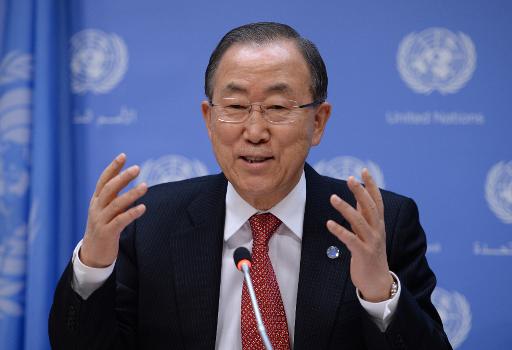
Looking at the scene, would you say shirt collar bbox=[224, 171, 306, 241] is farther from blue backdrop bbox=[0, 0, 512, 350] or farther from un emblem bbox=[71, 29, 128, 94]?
un emblem bbox=[71, 29, 128, 94]

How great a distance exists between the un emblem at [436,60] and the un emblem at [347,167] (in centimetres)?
44

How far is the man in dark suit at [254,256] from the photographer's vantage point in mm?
1598

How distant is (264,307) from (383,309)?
1.16ft

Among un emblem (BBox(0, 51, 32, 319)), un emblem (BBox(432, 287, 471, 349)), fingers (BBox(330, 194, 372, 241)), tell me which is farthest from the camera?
un emblem (BBox(432, 287, 471, 349))

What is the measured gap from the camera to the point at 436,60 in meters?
3.02

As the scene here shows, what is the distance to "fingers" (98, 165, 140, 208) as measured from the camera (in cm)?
146

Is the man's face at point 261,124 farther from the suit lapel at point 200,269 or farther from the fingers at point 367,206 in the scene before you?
the fingers at point 367,206

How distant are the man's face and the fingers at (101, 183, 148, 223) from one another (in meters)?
0.36

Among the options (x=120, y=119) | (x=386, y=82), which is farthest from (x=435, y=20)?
(x=120, y=119)

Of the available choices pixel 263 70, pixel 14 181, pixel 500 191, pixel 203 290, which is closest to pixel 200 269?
pixel 203 290

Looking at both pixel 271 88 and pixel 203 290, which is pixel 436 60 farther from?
pixel 203 290

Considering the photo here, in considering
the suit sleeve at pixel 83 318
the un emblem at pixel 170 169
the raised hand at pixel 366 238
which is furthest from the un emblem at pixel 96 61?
the raised hand at pixel 366 238

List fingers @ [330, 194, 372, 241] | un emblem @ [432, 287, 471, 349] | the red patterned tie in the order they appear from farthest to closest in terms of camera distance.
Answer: un emblem @ [432, 287, 471, 349], the red patterned tie, fingers @ [330, 194, 372, 241]

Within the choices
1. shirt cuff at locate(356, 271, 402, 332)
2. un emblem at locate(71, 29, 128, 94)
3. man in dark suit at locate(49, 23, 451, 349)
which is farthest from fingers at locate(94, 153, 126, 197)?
un emblem at locate(71, 29, 128, 94)
